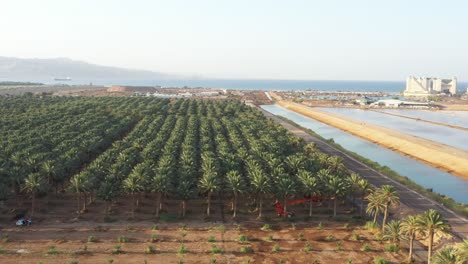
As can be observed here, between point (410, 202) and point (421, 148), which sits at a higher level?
point (421, 148)

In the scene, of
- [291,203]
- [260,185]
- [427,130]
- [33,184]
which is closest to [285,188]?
Answer: [260,185]

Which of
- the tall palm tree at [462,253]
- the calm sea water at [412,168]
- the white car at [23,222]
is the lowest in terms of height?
the calm sea water at [412,168]

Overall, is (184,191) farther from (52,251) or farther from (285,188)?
(52,251)

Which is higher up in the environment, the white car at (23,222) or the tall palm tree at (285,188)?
the tall palm tree at (285,188)

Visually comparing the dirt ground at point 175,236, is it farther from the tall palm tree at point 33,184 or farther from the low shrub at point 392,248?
the tall palm tree at point 33,184

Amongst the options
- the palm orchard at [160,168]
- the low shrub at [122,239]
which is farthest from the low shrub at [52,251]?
the palm orchard at [160,168]

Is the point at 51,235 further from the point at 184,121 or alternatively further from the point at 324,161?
the point at 184,121

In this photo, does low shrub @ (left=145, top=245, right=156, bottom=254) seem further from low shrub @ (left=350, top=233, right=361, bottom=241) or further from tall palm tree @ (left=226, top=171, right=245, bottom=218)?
low shrub @ (left=350, top=233, right=361, bottom=241)

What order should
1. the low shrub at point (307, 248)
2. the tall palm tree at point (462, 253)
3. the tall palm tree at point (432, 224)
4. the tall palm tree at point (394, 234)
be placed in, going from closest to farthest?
the tall palm tree at point (462, 253) < the tall palm tree at point (432, 224) < the low shrub at point (307, 248) < the tall palm tree at point (394, 234)
